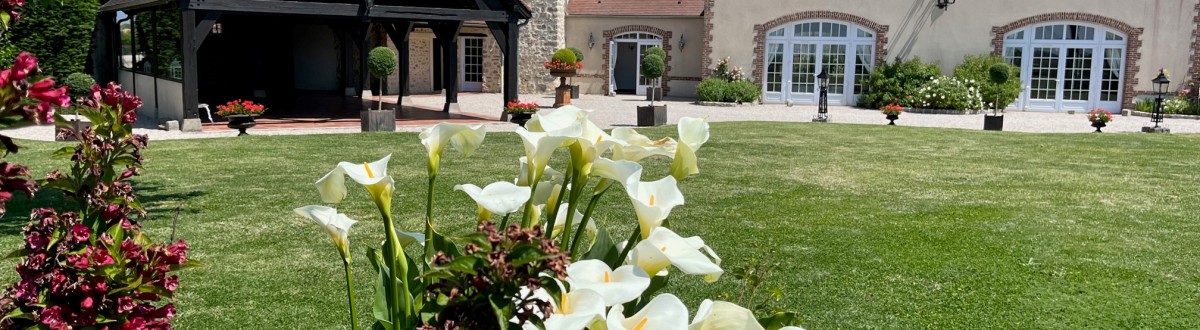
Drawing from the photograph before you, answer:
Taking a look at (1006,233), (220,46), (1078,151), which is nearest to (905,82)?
(1078,151)

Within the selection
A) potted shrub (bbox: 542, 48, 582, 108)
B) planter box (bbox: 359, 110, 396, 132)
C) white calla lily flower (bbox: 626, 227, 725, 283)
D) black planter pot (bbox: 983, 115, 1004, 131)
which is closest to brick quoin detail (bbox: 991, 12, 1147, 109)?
black planter pot (bbox: 983, 115, 1004, 131)

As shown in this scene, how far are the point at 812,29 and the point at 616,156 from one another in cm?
2262

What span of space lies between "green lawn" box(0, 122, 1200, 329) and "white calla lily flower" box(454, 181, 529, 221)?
1765 millimetres

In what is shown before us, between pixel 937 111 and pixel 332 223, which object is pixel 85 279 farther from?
pixel 937 111

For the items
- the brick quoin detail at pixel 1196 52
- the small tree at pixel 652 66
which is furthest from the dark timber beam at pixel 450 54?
the brick quoin detail at pixel 1196 52

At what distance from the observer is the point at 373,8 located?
48.9 ft

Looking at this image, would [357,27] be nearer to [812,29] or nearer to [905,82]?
[812,29]

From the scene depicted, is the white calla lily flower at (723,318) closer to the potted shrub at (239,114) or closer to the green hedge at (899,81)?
the potted shrub at (239,114)

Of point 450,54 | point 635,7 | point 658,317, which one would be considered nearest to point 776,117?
point 450,54

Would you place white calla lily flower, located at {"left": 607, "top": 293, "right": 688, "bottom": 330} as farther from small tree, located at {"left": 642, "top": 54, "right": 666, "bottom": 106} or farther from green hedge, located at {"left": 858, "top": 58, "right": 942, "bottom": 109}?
green hedge, located at {"left": 858, "top": 58, "right": 942, "bottom": 109}

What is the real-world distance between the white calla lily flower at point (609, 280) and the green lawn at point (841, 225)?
194 cm

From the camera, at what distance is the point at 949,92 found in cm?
2155

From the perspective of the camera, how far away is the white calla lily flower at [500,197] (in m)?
1.52

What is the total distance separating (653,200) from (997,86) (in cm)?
2168
